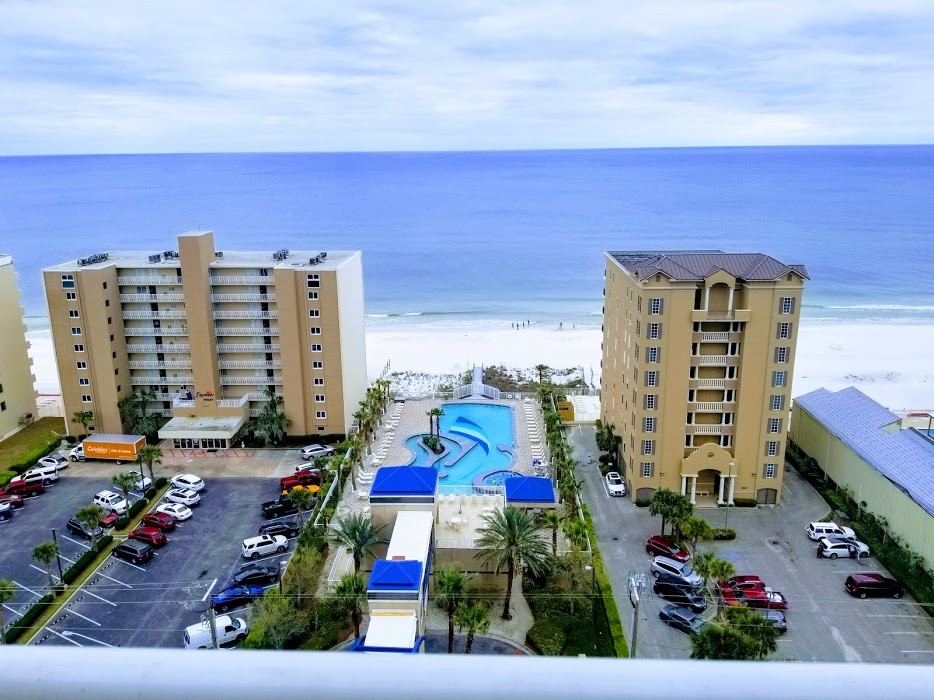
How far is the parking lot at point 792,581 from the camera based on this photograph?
84.9 ft

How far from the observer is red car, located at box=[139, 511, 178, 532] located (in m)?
34.8

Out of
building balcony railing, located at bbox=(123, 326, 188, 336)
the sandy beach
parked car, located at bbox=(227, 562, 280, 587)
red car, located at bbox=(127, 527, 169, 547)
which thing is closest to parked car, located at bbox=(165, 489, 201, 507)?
red car, located at bbox=(127, 527, 169, 547)

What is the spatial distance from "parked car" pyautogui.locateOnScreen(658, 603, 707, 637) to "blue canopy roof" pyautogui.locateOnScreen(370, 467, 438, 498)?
1045cm

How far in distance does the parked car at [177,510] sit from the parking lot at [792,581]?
2034cm

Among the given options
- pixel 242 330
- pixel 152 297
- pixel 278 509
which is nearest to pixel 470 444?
pixel 278 509

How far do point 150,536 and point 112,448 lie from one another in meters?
11.5

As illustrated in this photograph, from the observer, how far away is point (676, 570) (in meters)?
29.9

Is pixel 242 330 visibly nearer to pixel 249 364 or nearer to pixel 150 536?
pixel 249 364

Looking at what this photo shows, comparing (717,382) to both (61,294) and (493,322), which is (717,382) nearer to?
(61,294)

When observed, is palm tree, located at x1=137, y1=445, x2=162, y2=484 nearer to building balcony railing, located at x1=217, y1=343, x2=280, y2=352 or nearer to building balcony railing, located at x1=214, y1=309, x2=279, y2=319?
building balcony railing, located at x1=217, y1=343, x2=280, y2=352

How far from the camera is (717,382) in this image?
35969 millimetres

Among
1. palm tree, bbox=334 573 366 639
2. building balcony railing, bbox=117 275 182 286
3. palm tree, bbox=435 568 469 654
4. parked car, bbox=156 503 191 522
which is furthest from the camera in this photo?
building balcony railing, bbox=117 275 182 286

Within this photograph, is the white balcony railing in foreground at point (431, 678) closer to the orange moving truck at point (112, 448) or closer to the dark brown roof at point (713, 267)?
the dark brown roof at point (713, 267)

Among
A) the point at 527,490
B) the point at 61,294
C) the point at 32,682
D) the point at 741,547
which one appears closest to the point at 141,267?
the point at 61,294
